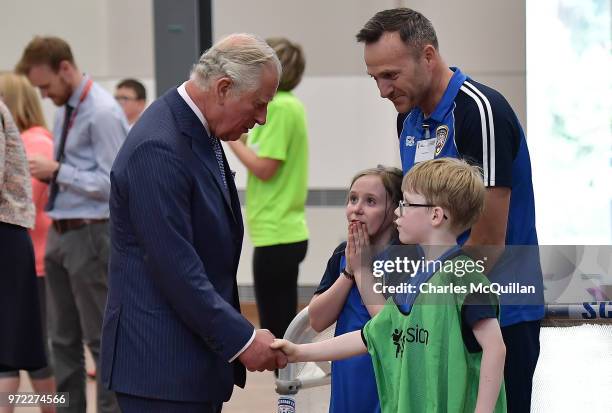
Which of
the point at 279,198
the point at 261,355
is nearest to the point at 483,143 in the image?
the point at 261,355

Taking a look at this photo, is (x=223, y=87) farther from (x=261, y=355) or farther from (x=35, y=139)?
(x=35, y=139)

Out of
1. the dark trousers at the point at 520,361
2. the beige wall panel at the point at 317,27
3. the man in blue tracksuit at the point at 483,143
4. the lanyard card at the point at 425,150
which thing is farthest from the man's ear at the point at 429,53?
the beige wall panel at the point at 317,27

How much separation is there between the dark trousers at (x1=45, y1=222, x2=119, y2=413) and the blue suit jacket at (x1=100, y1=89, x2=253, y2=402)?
210 cm

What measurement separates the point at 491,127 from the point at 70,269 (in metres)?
2.70

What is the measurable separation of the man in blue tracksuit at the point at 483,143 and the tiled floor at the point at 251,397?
3.02m

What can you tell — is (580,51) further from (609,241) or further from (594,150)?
(609,241)

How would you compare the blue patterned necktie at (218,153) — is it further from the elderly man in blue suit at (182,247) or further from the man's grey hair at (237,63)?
the man's grey hair at (237,63)

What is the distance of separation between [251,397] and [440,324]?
3665 mm

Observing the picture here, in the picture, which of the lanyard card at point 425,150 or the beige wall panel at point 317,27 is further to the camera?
the beige wall panel at point 317,27

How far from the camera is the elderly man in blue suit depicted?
2664mm

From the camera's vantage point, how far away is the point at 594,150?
12.9ft

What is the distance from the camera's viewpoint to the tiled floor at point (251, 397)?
5727 mm

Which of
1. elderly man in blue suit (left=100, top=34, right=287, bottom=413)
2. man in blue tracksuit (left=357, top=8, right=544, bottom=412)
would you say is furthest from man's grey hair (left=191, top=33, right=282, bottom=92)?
man in blue tracksuit (left=357, top=8, right=544, bottom=412)

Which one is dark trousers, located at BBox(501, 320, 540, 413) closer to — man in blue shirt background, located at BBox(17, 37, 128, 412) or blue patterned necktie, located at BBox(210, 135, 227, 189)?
blue patterned necktie, located at BBox(210, 135, 227, 189)
